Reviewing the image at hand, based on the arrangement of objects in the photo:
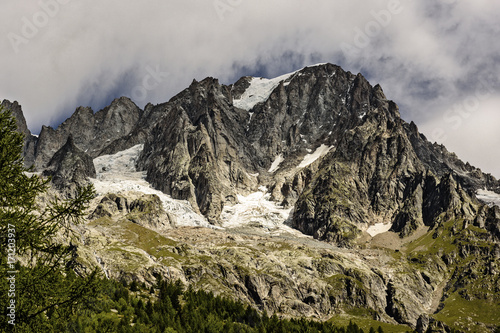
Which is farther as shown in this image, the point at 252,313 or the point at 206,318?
the point at 252,313

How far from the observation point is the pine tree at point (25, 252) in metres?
23.4

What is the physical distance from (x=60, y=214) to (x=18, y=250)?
304 cm

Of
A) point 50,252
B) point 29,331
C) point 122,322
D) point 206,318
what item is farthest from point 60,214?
point 206,318

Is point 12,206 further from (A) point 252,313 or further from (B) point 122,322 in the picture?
(A) point 252,313

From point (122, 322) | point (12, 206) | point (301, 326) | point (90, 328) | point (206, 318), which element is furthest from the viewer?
point (301, 326)

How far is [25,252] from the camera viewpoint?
24875mm

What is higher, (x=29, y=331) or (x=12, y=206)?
(x=12, y=206)

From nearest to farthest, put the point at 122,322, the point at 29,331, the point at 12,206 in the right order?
the point at 29,331
the point at 12,206
the point at 122,322

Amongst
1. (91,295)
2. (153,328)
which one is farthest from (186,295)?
(91,295)

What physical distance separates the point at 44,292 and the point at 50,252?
233 centimetres

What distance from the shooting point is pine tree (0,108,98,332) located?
23359 mm

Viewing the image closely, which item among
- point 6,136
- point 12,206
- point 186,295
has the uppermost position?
point 6,136

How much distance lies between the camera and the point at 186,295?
13275 cm

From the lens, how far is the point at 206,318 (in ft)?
362
